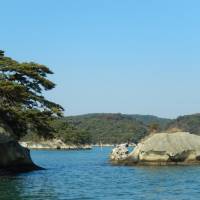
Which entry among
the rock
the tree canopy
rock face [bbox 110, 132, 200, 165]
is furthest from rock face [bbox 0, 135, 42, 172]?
the rock

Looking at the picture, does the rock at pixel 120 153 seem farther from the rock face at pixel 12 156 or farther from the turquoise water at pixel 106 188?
the turquoise water at pixel 106 188

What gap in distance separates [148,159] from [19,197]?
37738 mm

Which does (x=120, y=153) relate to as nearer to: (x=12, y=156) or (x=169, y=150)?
(x=169, y=150)

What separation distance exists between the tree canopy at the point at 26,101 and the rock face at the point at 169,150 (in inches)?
655

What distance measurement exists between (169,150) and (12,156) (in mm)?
22691

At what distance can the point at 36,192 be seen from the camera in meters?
37.0

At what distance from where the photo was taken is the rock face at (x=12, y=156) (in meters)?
53.3

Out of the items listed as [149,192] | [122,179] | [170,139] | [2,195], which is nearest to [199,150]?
[170,139]

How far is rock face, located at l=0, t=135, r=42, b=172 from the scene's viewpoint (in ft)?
175

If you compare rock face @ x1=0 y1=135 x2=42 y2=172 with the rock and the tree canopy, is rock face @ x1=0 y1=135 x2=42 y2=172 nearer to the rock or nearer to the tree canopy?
the tree canopy

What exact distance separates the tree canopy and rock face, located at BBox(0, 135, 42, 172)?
278 cm

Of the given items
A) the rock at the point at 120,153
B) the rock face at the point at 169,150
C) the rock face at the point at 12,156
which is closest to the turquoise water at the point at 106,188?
the rock face at the point at 12,156

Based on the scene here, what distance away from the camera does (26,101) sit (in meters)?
56.5

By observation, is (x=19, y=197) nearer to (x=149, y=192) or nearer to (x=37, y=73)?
(x=149, y=192)
